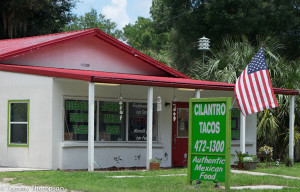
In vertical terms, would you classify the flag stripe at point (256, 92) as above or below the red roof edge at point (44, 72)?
below

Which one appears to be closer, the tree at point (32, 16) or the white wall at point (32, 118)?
the white wall at point (32, 118)

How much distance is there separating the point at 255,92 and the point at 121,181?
3.67m

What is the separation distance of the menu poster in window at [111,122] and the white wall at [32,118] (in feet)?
6.68

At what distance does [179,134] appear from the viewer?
19.5m

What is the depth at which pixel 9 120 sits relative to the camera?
17.2 metres

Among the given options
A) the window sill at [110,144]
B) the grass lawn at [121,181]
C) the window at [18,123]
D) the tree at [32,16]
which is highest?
the tree at [32,16]

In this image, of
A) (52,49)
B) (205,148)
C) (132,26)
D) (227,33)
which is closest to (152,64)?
(52,49)

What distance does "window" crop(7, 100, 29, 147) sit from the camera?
55.7 feet

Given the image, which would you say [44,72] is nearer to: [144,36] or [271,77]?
[271,77]

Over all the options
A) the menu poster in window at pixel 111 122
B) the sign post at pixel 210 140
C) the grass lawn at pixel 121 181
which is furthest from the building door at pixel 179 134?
the sign post at pixel 210 140

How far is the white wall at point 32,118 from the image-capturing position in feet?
53.7

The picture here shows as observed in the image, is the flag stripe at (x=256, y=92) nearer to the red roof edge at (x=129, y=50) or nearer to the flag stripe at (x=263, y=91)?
the flag stripe at (x=263, y=91)

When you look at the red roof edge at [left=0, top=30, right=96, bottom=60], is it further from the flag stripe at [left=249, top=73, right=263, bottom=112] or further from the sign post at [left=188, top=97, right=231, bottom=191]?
the flag stripe at [left=249, top=73, right=263, bottom=112]

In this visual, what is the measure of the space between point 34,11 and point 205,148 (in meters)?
22.3
